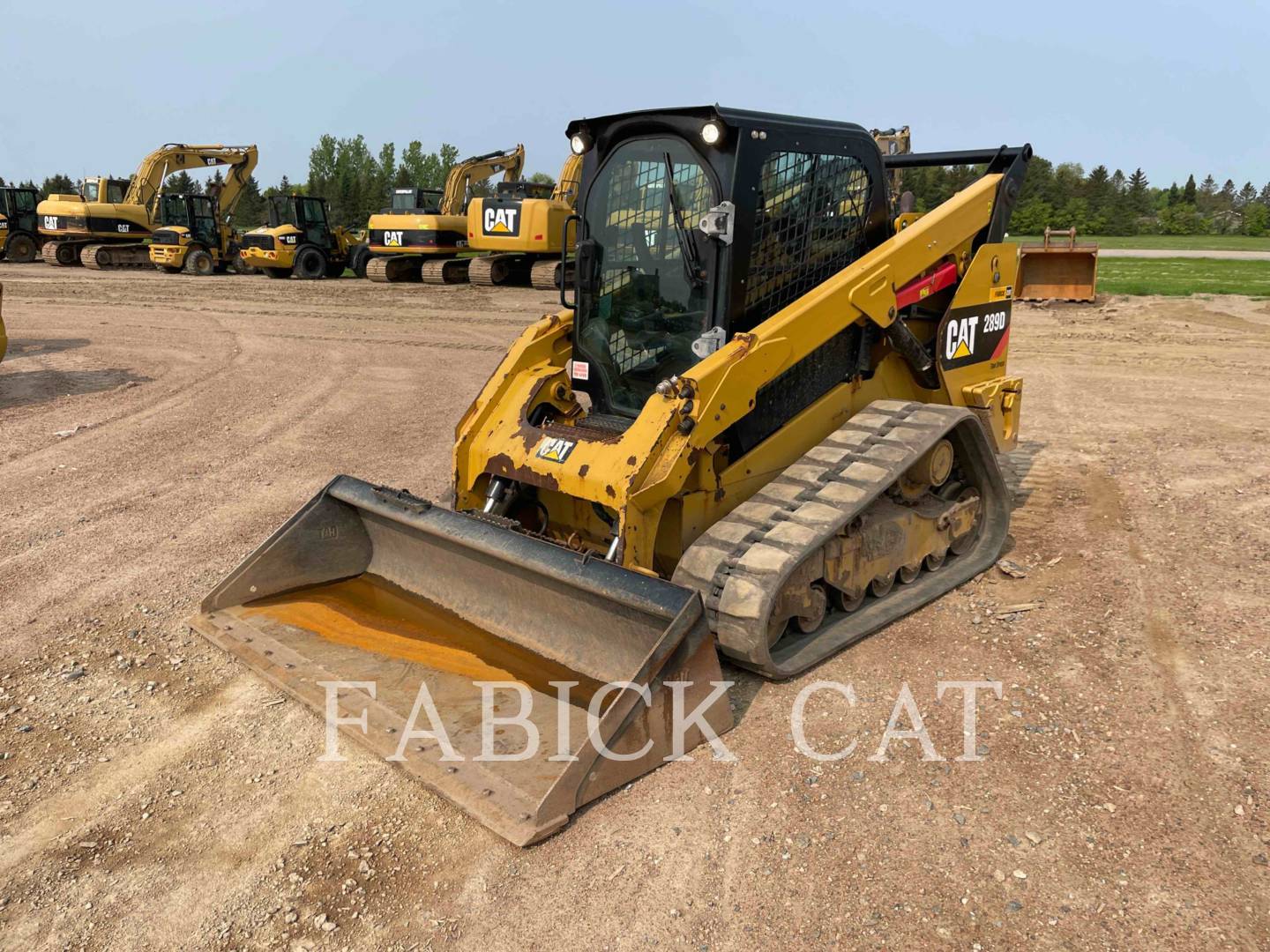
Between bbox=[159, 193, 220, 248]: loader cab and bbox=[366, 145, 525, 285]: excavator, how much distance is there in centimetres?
483

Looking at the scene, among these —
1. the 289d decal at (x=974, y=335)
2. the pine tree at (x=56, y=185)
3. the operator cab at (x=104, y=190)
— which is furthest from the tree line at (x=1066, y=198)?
the 289d decal at (x=974, y=335)

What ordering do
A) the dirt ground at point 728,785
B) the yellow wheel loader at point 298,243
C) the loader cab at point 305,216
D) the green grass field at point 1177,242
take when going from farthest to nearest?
the green grass field at point 1177,242 < the loader cab at point 305,216 < the yellow wheel loader at point 298,243 < the dirt ground at point 728,785

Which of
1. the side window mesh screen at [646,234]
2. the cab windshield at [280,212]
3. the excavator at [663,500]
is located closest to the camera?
the excavator at [663,500]

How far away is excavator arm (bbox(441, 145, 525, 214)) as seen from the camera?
25562mm

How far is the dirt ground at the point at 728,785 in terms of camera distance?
2.88 m

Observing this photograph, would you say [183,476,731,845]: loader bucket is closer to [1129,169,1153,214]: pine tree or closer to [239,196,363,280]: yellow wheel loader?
[239,196,363,280]: yellow wheel loader

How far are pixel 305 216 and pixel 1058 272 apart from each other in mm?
18168

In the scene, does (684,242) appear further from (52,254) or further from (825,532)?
(52,254)

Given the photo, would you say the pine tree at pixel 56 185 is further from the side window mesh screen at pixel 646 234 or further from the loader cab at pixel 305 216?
the side window mesh screen at pixel 646 234

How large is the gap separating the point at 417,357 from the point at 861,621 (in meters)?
9.80

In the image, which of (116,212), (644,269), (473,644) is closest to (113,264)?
(116,212)

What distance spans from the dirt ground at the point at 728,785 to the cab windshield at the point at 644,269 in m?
1.66

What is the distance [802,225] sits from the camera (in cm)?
486

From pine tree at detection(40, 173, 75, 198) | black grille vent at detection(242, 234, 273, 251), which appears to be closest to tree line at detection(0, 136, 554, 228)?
pine tree at detection(40, 173, 75, 198)
